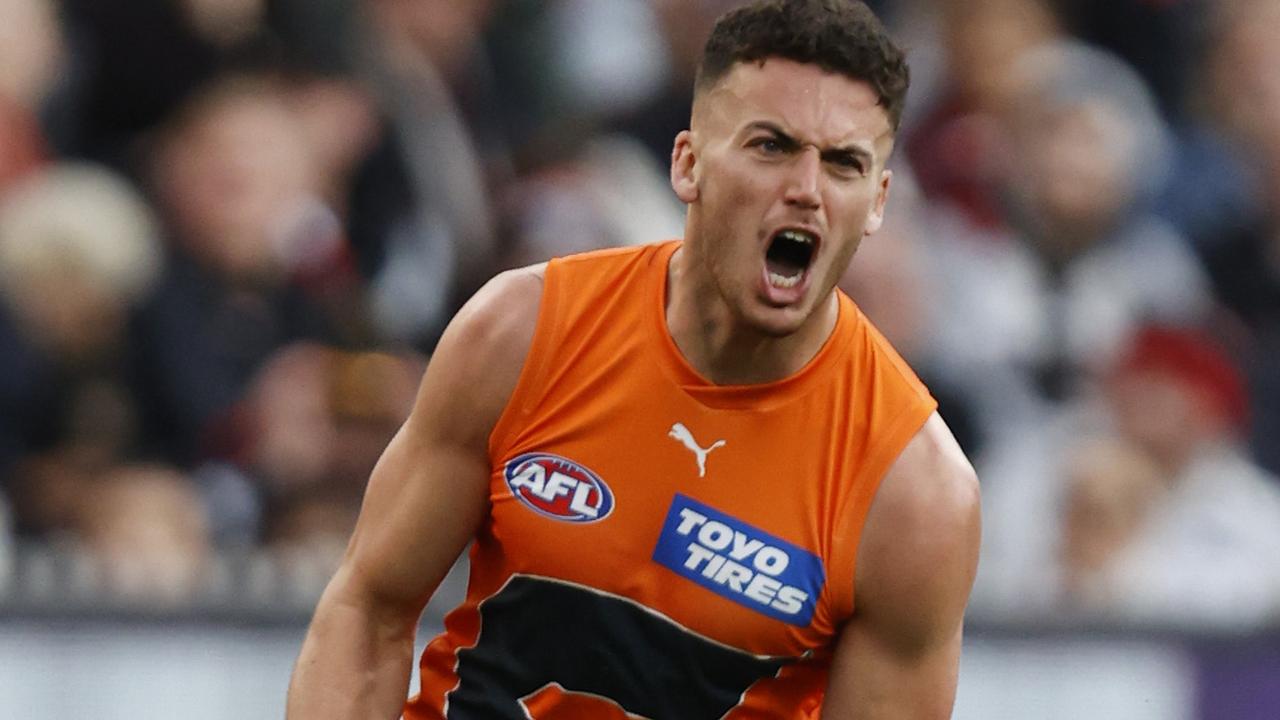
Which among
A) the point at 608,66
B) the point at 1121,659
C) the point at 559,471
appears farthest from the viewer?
the point at 608,66

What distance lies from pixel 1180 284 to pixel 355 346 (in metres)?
3.20

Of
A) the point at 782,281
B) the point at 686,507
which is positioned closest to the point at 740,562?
the point at 686,507

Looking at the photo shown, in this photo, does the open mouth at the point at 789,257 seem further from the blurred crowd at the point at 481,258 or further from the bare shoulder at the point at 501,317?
the blurred crowd at the point at 481,258

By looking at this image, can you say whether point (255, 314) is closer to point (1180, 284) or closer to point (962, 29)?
point (962, 29)

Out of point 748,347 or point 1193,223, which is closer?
point 748,347

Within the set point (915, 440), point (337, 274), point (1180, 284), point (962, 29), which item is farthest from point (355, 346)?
point (915, 440)

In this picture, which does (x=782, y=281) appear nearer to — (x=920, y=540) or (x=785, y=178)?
(x=785, y=178)

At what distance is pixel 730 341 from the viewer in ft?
13.2

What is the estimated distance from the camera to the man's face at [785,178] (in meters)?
3.74

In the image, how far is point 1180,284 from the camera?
8422 millimetres

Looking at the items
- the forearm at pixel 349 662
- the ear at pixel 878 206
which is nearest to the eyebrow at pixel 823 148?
the ear at pixel 878 206

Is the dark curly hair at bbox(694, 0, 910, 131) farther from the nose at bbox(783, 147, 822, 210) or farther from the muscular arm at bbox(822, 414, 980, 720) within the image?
the muscular arm at bbox(822, 414, 980, 720)

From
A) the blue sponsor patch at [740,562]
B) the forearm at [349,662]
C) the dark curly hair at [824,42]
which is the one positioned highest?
the dark curly hair at [824,42]

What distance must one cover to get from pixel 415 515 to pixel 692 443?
521 mm
